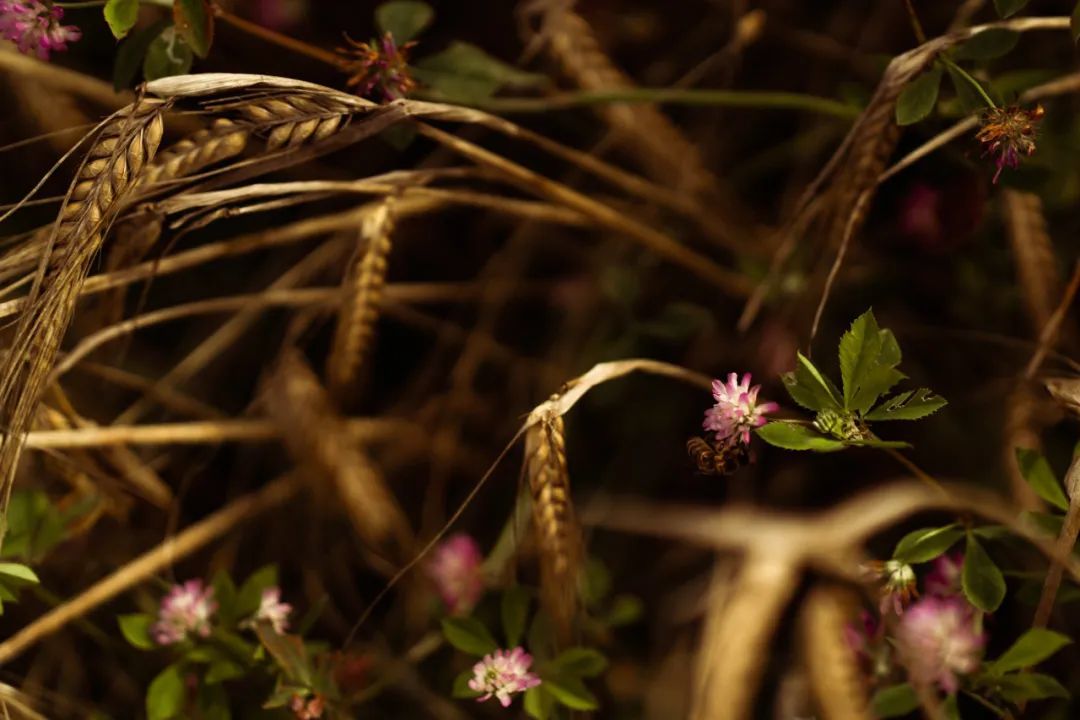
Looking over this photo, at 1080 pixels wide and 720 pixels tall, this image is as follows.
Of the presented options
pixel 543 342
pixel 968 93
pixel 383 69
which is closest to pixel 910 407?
pixel 968 93

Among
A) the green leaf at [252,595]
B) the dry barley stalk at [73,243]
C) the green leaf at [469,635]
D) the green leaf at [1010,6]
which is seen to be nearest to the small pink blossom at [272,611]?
the green leaf at [252,595]

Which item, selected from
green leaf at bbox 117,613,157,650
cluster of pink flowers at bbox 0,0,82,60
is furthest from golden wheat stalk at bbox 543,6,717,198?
green leaf at bbox 117,613,157,650

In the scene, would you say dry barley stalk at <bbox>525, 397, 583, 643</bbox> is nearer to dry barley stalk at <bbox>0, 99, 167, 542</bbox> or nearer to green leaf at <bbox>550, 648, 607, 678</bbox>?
green leaf at <bbox>550, 648, 607, 678</bbox>

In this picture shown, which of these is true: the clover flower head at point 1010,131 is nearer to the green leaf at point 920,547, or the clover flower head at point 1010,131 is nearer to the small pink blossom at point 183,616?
the green leaf at point 920,547

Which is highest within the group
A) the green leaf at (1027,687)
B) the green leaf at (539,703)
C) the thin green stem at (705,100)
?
the thin green stem at (705,100)

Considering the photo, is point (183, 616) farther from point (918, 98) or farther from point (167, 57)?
point (918, 98)
